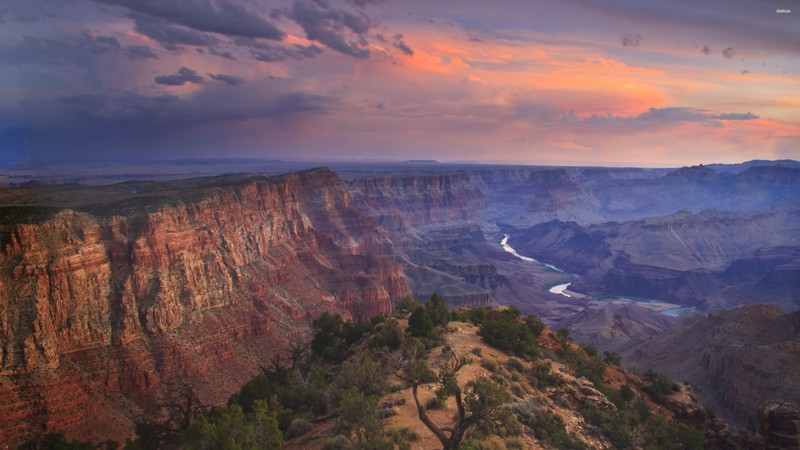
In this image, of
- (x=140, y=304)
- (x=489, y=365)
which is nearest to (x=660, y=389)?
(x=489, y=365)

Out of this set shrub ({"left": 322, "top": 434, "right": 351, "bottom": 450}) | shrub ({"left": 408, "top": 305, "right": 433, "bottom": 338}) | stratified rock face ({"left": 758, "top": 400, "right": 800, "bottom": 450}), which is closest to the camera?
shrub ({"left": 322, "top": 434, "right": 351, "bottom": 450})

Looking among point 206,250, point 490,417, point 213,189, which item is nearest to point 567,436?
point 490,417

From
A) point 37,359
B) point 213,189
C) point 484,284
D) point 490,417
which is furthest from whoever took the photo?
point 484,284

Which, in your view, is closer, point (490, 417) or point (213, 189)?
point (490, 417)

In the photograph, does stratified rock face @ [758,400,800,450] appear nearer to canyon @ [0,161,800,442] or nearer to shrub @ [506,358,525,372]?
shrub @ [506,358,525,372]

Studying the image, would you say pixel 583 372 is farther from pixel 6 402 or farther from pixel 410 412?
pixel 6 402

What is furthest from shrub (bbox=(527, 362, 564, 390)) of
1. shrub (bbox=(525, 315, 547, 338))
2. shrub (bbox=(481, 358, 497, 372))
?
shrub (bbox=(525, 315, 547, 338))

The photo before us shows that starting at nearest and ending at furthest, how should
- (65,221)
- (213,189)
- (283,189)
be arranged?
(65,221)
(213,189)
(283,189)
